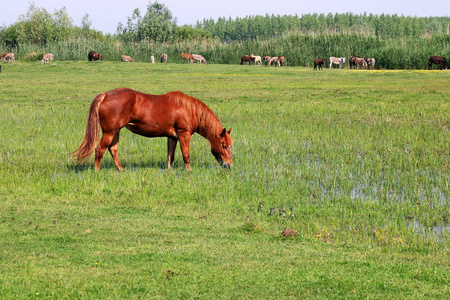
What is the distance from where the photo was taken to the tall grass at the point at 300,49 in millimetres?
49938

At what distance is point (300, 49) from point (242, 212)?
161ft

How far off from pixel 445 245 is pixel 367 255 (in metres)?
1.48

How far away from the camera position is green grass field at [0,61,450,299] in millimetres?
6031

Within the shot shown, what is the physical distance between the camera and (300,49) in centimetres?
5659

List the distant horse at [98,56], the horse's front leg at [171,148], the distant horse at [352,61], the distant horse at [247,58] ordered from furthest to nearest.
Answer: the distant horse at [247,58] < the distant horse at [98,56] < the distant horse at [352,61] < the horse's front leg at [171,148]

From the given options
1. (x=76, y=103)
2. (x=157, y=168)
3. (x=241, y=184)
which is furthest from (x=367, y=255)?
(x=76, y=103)

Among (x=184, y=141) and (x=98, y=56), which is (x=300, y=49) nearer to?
(x=98, y=56)

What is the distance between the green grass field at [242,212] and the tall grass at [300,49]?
103ft

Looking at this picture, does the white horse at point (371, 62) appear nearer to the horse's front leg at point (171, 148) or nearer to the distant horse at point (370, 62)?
the distant horse at point (370, 62)

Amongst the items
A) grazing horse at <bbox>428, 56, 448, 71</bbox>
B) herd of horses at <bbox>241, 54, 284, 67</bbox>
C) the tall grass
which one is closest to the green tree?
the tall grass

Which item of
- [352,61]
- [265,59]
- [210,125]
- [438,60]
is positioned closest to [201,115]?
[210,125]

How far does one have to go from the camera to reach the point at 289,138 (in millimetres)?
16297

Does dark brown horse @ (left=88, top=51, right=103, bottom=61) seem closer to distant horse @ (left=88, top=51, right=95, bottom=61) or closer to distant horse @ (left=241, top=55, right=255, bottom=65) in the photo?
distant horse @ (left=88, top=51, right=95, bottom=61)

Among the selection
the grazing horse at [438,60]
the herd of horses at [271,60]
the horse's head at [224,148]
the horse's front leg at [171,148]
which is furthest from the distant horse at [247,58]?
the horse's head at [224,148]
